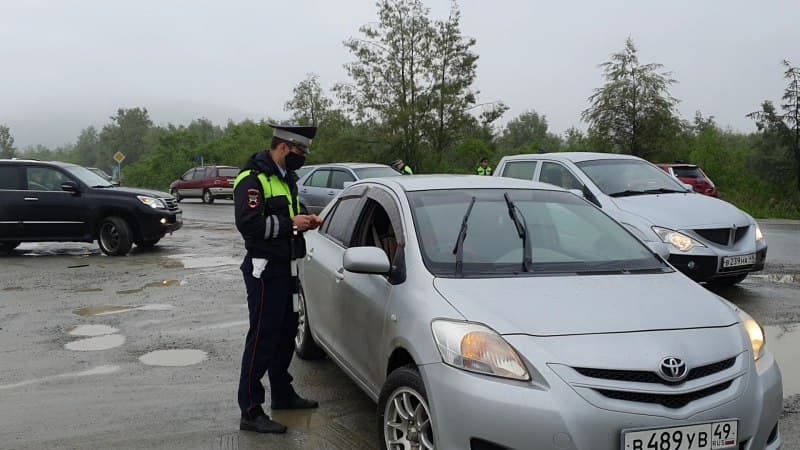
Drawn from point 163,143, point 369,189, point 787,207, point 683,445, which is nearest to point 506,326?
point 683,445

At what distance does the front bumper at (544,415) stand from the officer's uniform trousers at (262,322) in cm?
142

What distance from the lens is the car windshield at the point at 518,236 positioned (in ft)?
12.3

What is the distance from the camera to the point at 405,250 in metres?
3.85

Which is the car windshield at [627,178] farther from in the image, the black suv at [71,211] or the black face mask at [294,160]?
the black suv at [71,211]

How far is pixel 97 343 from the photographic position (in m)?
6.46

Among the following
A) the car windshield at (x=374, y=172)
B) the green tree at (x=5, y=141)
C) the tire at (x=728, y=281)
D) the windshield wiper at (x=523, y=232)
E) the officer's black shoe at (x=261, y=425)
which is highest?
the green tree at (x=5, y=141)

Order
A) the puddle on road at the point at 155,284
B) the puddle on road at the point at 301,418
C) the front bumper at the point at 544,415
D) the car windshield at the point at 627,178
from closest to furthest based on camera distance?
the front bumper at the point at 544,415, the puddle on road at the point at 301,418, the car windshield at the point at 627,178, the puddle on road at the point at 155,284

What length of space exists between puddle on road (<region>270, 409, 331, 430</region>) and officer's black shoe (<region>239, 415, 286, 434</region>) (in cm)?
16

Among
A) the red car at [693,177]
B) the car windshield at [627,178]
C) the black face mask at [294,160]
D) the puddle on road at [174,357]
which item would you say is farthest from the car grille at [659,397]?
the red car at [693,177]

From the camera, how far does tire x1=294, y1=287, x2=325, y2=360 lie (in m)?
5.60

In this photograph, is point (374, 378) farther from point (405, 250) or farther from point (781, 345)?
point (781, 345)

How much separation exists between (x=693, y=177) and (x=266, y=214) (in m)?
20.3

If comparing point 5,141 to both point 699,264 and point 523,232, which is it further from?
point 523,232

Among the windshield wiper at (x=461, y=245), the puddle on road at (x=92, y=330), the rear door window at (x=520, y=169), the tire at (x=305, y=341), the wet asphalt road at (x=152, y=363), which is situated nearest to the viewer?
the windshield wiper at (x=461, y=245)
